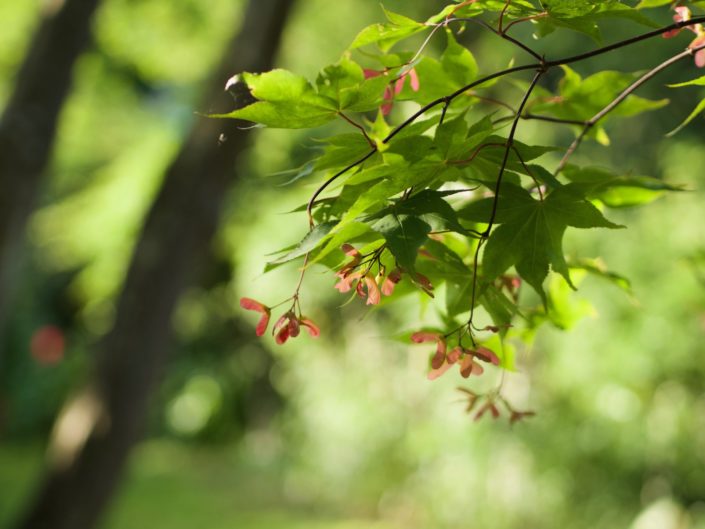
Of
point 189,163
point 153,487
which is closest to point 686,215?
point 189,163

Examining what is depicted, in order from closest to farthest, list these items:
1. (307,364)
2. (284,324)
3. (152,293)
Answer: (284,324) < (152,293) < (307,364)

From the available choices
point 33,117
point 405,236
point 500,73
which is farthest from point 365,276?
point 33,117

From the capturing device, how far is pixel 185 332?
9.21 metres

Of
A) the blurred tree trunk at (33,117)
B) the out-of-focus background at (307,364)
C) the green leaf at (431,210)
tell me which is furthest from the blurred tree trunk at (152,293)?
the green leaf at (431,210)

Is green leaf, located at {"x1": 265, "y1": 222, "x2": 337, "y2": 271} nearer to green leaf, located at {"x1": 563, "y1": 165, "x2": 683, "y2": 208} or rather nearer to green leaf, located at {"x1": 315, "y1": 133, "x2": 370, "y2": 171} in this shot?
green leaf, located at {"x1": 315, "y1": 133, "x2": 370, "y2": 171}

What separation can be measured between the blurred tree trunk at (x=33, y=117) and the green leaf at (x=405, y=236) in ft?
8.38

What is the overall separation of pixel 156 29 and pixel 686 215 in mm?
5535

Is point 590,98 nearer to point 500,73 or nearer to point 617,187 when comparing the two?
point 617,187

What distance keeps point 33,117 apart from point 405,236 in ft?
8.72

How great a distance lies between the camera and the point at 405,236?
0.57 meters

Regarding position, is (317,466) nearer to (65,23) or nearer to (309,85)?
(65,23)

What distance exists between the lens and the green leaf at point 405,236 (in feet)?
1.87

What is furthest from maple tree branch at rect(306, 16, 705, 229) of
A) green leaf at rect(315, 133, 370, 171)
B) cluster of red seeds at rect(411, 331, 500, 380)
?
cluster of red seeds at rect(411, 331, 500, 380)

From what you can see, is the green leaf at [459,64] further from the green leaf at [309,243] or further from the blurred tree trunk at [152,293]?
the blurred tree trunk at [152,293]
